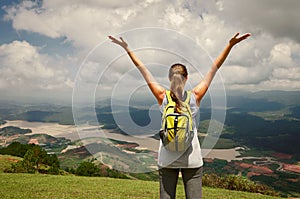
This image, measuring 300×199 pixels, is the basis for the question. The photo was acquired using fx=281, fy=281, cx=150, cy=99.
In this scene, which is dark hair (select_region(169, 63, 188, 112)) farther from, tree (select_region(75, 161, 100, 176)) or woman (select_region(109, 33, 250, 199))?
tree (select_region(75, 161, 100, 176))

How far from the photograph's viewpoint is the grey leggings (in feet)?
11.4

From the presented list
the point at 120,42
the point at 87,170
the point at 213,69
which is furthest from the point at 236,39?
the point at 87,170

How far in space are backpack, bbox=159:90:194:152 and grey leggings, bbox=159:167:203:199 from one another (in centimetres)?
37

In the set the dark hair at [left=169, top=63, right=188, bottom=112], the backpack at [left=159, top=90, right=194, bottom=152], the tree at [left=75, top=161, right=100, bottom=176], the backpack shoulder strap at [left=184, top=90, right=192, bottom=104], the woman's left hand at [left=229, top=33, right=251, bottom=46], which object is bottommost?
the tree at [left=75, top=161, right=100, bottom=176]

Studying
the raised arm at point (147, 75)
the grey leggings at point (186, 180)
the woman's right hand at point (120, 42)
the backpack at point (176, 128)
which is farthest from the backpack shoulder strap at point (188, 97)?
the woman's right hand at point (120, 42)

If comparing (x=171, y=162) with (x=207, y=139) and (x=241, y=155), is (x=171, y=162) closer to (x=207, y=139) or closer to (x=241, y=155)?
(x=207, y=139)

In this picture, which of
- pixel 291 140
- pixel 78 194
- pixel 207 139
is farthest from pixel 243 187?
pixel 291 140

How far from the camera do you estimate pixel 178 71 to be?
332 cm

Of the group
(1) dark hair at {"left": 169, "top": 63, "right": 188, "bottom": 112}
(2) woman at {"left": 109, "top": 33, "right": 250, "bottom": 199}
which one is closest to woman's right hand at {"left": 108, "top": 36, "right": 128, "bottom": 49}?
(2) woman at {"left": 109, "top": 33, "right": 250, "bottom": 199}

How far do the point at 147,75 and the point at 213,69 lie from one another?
848 mm

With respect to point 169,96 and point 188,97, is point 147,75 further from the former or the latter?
point 188,97

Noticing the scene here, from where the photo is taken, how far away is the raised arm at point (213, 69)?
11.4 feet

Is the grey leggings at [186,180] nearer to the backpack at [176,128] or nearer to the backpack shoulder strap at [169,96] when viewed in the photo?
the backpack at [176,128]

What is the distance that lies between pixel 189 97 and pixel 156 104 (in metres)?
0.63
